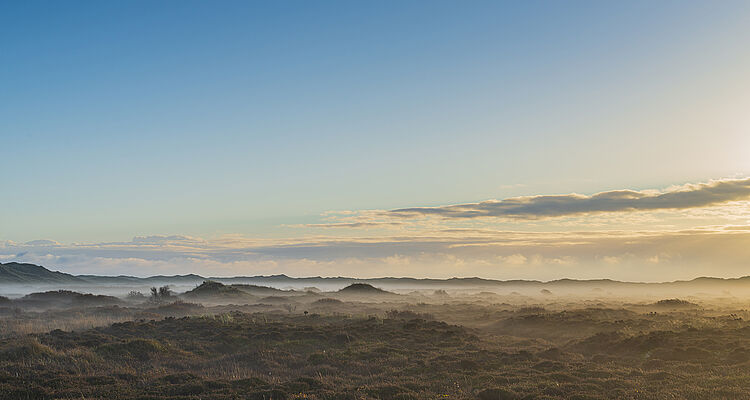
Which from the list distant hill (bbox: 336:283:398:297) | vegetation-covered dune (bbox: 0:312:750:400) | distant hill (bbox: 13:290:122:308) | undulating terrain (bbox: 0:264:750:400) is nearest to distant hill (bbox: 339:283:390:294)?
distant hill (bbox: 336:283:398:297)

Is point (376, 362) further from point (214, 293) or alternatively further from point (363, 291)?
point (363, 291)

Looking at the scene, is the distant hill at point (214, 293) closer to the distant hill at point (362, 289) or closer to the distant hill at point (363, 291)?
the distant hill at point (363, 291)

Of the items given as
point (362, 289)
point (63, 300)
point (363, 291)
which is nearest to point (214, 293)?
point (63, 300)

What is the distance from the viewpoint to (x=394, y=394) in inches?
704

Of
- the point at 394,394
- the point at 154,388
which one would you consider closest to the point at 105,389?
the point at 154,388

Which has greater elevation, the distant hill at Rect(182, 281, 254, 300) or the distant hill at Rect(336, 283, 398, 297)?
the distant hill at Rect(182, 281, 254, 300)

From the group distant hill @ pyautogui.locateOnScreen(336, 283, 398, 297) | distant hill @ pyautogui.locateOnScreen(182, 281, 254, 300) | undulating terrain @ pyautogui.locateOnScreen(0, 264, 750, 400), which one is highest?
undulating terrain @ pyautogui.locateOnScreen(0, 264, 750, 400)

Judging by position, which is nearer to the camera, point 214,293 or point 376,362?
point 376,362

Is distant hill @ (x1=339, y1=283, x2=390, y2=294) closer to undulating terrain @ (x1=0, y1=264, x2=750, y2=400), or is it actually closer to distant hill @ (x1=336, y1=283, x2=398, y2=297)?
distant hill @ (x1=336, y1=283, x2=398, y2=297)

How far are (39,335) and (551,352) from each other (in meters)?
34.5

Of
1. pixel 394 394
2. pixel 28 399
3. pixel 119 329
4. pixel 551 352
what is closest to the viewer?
pixel 28 399

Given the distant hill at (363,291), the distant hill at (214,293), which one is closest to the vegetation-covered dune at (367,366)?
the distant hill at (214,293)

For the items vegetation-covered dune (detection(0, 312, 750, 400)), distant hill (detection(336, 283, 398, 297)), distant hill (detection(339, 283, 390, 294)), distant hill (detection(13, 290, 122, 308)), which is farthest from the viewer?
distant hill (detection(339, 283, 390, 294))

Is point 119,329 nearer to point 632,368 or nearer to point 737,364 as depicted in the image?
point 632,368
